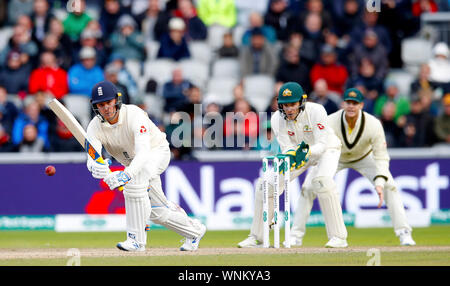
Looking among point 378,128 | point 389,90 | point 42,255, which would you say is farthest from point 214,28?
point 42,255

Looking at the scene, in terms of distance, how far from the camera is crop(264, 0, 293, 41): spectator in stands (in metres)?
16.2

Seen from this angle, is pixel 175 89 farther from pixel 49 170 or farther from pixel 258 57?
pixel 49 170

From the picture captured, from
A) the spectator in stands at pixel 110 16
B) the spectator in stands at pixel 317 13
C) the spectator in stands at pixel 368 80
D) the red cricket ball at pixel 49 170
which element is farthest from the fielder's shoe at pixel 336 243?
the spectator in stands at pixel 110 16

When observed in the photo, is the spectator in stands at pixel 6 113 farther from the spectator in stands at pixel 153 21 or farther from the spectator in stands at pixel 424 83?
the spectator in stands at pixel 424 83

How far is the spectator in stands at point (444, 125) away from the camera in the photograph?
14.3 meters

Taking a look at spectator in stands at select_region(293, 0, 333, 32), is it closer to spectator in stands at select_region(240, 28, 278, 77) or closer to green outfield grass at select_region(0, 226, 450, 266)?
spectator in stands at select_region(240, 28, 278, 77)

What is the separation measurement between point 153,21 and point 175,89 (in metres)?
2.14

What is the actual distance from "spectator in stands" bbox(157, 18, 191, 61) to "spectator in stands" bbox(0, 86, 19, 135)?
Answer: 2993mm

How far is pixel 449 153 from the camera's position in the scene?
1359cm

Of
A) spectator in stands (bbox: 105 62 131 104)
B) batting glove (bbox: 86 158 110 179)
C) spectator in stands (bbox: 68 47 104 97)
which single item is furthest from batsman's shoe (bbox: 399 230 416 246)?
spectator in stands (bbox: 68 47 104 97)

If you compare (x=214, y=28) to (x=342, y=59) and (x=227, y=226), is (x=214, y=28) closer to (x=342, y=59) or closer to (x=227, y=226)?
(x=342, y=59)

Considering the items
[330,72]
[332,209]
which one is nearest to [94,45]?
[330,72]

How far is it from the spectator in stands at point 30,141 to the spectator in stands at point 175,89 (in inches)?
87.2
